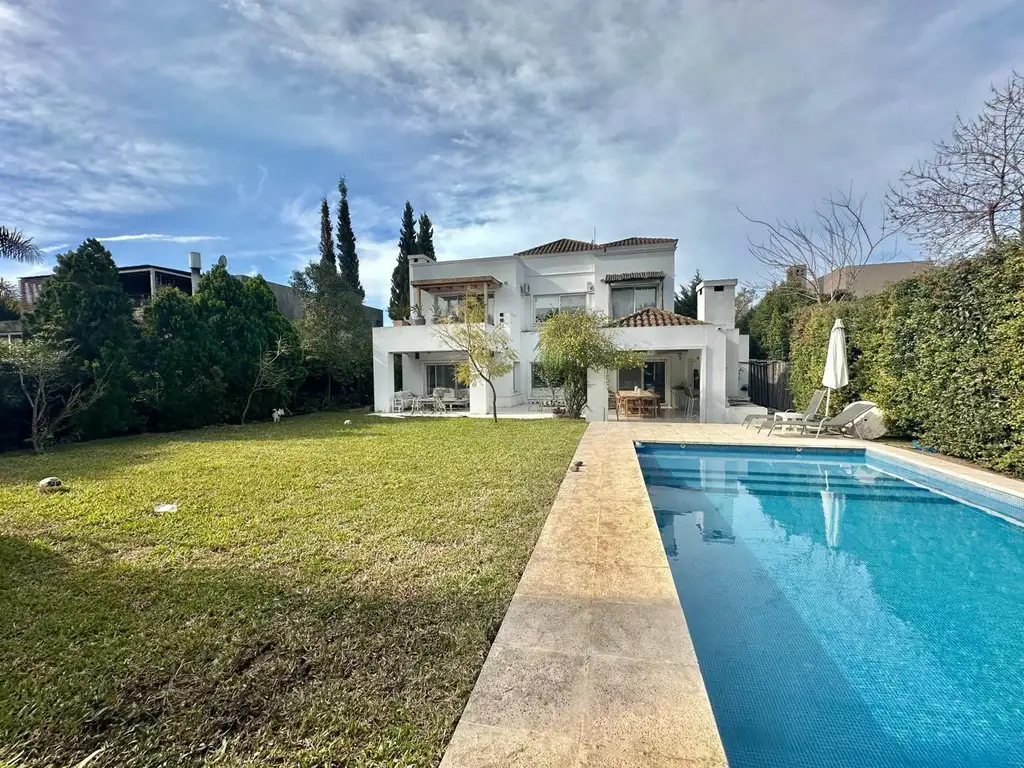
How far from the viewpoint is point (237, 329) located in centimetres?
1809

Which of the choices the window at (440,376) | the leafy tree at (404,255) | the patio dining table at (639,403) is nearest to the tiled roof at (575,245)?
the window at (440,376)

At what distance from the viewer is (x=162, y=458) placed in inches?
418

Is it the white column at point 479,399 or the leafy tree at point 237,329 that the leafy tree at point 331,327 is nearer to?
the leafy tree at point 237,329

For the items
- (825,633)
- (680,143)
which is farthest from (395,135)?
(825,633)

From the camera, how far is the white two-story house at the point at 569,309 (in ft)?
63.3

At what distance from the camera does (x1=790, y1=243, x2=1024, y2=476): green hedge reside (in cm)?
784

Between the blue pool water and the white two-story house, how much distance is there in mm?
10312

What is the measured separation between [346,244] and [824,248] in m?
32.4

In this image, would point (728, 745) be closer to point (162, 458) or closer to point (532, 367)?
point (162, 458)

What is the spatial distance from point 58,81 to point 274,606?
14.2 meters

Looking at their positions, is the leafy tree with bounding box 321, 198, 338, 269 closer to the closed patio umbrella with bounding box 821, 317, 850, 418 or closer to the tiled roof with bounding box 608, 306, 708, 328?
the tiled roof with bounding box 608, 306, 708, 328

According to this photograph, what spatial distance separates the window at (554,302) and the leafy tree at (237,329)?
536 inches

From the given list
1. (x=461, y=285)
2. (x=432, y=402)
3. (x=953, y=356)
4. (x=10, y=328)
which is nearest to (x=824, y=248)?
(x=953, y=356)

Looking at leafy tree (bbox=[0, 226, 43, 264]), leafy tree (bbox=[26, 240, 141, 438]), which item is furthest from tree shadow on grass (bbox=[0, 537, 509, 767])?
leafy tree (bbox=[0, 226, 43, 264])
